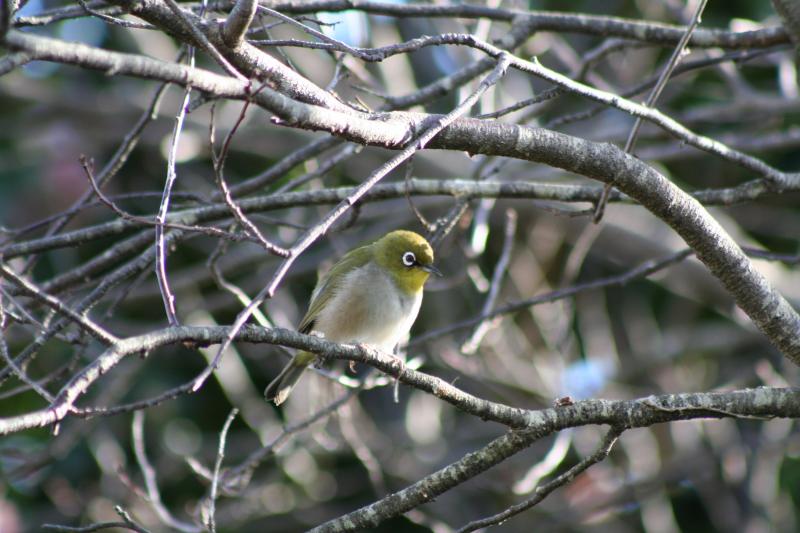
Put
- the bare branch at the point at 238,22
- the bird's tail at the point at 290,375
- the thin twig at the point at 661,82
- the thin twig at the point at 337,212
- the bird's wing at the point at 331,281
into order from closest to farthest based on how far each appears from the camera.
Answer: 1. the thin twig at the point at 337,212
2. the bare branch at the point at 238,22
3. the thin twig at the point at 661,82
4. the bird's tail at the point at 290,375
5. the bird's wing at the point at 331,281

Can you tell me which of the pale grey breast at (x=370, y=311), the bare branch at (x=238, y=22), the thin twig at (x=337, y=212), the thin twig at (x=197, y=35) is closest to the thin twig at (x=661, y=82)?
the thin twig at (x=337, y=212)

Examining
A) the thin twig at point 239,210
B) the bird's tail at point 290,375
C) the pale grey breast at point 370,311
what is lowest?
the thin twig at point 239,210

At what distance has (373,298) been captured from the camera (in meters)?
5.53

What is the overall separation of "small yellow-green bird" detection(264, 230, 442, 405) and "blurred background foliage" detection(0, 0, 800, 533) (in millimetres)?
815

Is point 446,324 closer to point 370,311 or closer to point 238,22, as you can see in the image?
point 370,311

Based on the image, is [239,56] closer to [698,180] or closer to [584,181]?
[584,181]

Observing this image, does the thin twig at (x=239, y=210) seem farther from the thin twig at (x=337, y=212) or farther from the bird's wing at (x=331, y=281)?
the bird's wing at (x=331, y=281)

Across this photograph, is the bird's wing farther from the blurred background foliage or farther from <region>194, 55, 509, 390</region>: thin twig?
<region>194, 55, 509, 390</region>: thin twig

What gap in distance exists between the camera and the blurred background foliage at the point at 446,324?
23.5 ft

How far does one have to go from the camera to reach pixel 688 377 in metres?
8.40

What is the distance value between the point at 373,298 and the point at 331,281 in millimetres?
399

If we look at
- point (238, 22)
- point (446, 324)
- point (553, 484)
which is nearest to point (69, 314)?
point (238, 22)

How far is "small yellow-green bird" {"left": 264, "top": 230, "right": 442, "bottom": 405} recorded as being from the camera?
5.51 m

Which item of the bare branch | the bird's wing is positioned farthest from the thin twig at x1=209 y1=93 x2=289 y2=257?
the bird's wing
